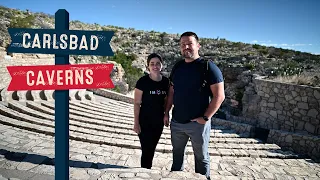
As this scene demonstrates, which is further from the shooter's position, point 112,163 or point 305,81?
point 305,81

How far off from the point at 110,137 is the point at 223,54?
905 inches

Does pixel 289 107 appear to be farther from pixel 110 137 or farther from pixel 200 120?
pixel 200 120

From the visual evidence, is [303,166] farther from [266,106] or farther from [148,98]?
[148,98]

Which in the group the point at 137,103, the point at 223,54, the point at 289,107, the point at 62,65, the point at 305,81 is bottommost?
the point at 289,107

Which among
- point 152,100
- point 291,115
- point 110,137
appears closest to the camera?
point 152,100

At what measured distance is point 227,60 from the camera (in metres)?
22.6

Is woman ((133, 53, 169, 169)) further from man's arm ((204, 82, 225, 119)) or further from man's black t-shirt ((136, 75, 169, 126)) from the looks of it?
man's arm ((204, 82, 225, 119))

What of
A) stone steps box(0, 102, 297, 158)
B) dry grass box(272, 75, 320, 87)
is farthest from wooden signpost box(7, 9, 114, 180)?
dry grass box(272, 75, 320, 87)

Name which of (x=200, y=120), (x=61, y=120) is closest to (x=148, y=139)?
(x=200, y=120)

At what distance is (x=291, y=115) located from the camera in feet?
27.2

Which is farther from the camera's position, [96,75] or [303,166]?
[303,166]

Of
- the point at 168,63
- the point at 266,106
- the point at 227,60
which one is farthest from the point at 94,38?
the point at 168,63

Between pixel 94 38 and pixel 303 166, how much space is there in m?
5.84

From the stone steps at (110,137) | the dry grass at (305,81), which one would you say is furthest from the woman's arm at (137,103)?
the dry grass at (305,81)
